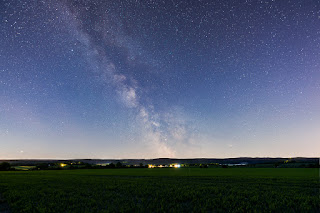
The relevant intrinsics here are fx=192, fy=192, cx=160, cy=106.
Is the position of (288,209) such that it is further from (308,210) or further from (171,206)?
(171,206)

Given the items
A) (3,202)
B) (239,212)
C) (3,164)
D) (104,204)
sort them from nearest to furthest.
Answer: (239,212) < (104,204) < (3,202) < (3,164)

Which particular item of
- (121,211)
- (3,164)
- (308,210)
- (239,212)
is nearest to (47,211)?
(121,211)

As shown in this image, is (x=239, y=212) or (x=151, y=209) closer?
(x=239, y=212)

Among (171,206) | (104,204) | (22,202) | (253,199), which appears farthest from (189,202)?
(22,202)

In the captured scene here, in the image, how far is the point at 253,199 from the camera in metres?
18.1

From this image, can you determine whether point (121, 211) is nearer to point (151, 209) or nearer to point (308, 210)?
point (151, 209)

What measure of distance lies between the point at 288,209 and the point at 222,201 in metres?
5.11

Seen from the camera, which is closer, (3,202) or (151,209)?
(151,209)

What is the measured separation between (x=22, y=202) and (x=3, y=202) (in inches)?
93.9

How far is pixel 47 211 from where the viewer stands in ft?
48.9

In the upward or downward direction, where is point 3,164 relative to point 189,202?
downward

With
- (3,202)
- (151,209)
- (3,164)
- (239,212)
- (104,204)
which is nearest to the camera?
(239,212)

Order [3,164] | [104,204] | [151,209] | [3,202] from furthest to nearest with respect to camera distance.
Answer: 1. [3,164]
2. [3,202]
3. [104,204]
4. [151,209]

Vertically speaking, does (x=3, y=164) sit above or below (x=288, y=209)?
below
